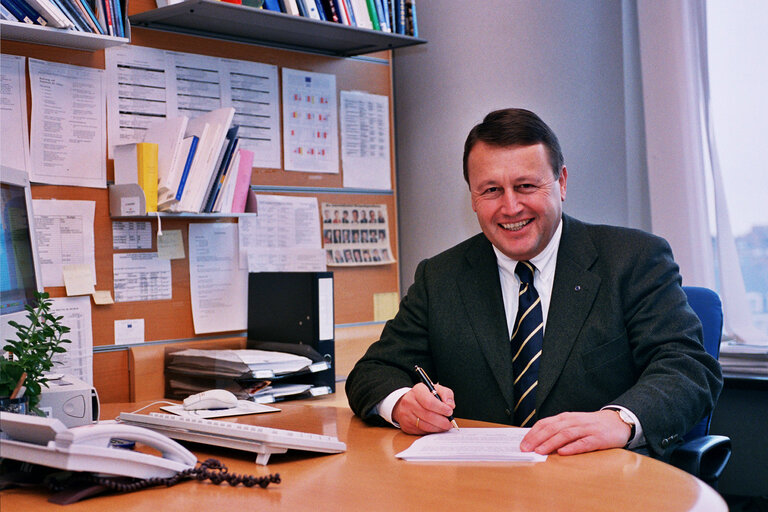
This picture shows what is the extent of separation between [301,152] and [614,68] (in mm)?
1145

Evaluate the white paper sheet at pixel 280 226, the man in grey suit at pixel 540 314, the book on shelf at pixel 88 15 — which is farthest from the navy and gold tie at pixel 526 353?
the book on shelf at pixel 88 15

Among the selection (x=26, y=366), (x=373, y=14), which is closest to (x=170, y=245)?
(x=373, y=14)

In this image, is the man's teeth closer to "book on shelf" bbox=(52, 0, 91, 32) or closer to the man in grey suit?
the man in grey suit

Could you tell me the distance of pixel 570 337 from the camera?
1839mm

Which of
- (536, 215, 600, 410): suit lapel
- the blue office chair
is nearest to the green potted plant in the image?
(536, 215, 600, 410): suit lapel

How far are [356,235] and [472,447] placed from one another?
1.66 m

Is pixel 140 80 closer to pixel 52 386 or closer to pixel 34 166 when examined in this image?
pixel 34 166

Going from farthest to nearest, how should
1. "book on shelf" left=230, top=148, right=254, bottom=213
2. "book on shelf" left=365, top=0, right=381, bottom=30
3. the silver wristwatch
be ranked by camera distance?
"book on shelf" left=365, top=0, right=381, bottom=30 → "book on shelf" left=230, top=148, right=254, bottom=213 → the silver wristwatch

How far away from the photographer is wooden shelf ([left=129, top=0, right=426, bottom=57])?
237 centimetres

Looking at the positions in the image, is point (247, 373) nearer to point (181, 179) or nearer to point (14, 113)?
point (181, 179)

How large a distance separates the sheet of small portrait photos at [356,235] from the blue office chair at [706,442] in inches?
52.4

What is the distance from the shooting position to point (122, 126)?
7.95 ft

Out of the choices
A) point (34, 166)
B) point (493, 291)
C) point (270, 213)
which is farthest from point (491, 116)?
point (34, 166)

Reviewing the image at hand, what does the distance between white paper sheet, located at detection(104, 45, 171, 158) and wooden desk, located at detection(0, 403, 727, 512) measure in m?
1.32
